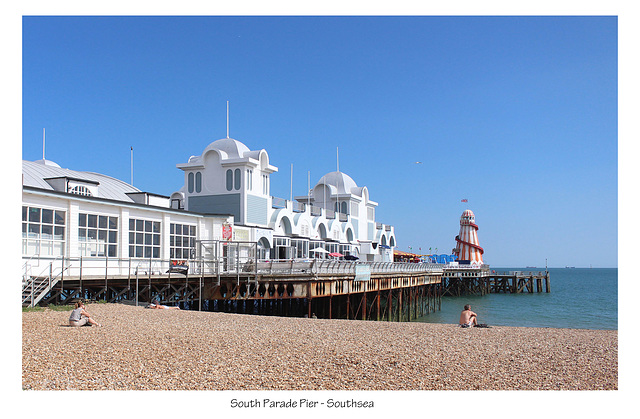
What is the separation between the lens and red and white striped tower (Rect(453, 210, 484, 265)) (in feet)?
232

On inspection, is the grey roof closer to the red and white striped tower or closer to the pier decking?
the pier decking

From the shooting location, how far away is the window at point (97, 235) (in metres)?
20.3

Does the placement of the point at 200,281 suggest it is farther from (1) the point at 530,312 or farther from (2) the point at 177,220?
(1) the point at 530,312

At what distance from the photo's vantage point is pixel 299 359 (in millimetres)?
9266

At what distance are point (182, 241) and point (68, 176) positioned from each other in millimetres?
5895

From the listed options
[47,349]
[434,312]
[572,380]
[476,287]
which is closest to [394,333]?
[572,380]

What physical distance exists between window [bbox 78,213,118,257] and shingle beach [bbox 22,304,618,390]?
7.08m

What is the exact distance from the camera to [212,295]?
75.7 feet

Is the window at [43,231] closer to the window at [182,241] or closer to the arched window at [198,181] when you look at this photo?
the window at [182,241]

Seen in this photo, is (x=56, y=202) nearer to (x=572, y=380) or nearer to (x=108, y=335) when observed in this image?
(x=108, y=335)

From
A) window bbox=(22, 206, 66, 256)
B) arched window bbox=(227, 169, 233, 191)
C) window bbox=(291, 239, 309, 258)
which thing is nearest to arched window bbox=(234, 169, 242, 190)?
arched window bbox=(227, 169, 233, 191)

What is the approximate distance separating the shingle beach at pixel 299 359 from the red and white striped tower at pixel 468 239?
58.8 m

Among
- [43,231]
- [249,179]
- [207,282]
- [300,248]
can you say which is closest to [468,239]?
[300,248]
